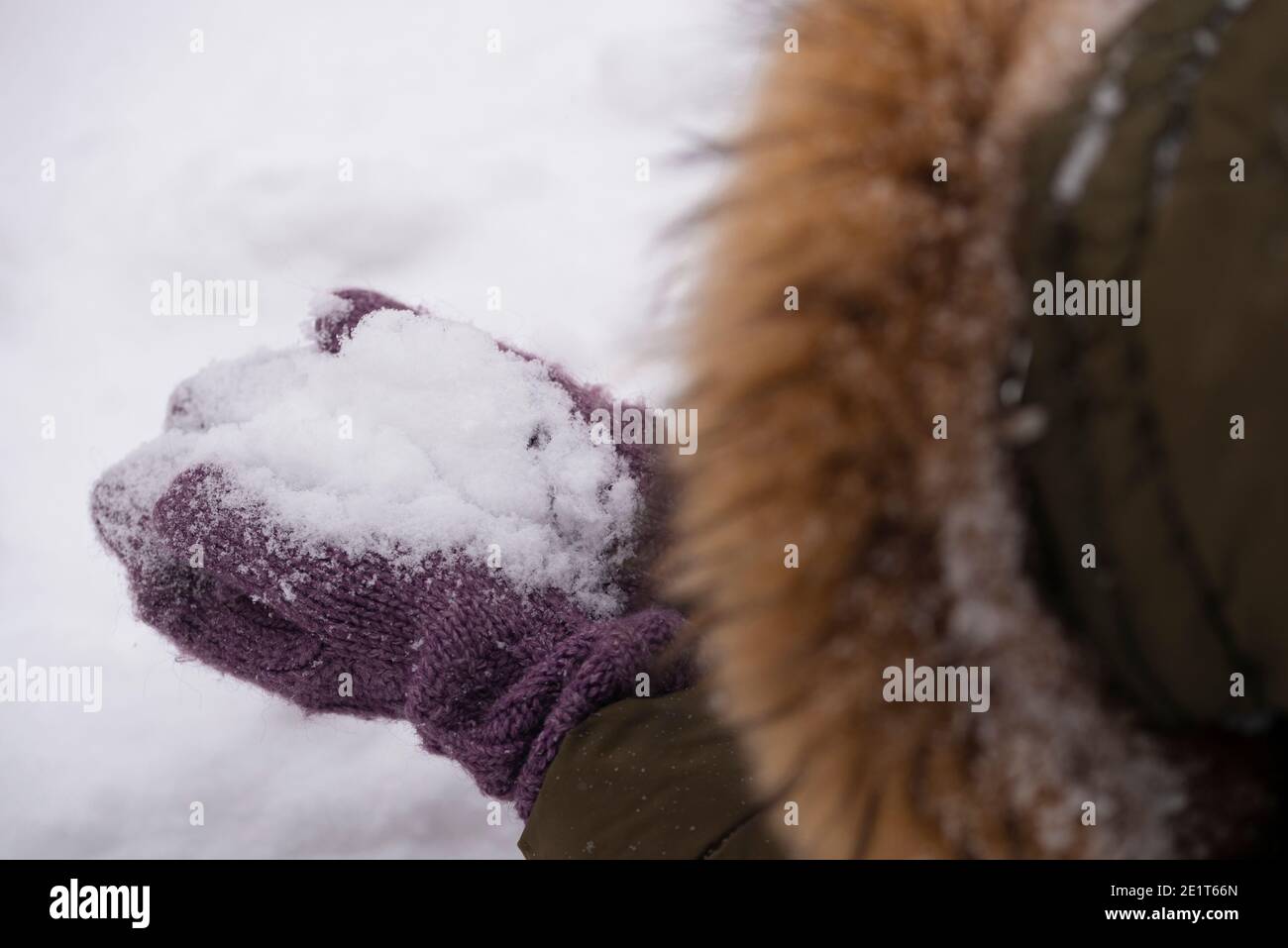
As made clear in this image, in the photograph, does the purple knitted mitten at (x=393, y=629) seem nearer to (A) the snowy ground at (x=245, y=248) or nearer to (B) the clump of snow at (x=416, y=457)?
(B) the clump of snow at (x=416, y=457)

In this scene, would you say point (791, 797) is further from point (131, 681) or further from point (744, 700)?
point (131, 681)

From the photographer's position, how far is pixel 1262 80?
0.29 metres

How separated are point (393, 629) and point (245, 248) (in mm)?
804

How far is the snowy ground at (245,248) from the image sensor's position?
3.34ft

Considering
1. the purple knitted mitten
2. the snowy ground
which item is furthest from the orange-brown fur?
the snowy ground

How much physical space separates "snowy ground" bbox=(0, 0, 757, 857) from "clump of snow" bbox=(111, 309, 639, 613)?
176 millimetres

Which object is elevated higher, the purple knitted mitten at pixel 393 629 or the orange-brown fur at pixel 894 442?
the orange-brown fur at pixel 894 442

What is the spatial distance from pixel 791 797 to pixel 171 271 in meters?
1.25

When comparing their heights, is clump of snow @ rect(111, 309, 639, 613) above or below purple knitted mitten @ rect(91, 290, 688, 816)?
above

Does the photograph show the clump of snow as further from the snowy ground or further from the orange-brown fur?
the orange-brown fur

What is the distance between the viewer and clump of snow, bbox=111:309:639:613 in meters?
0.77

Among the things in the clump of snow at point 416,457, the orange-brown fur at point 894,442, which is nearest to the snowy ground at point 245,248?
the clump of snow at point 416,457

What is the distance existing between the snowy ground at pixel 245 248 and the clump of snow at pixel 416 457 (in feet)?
0.58

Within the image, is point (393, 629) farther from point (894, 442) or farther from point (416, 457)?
point (894, 442)
